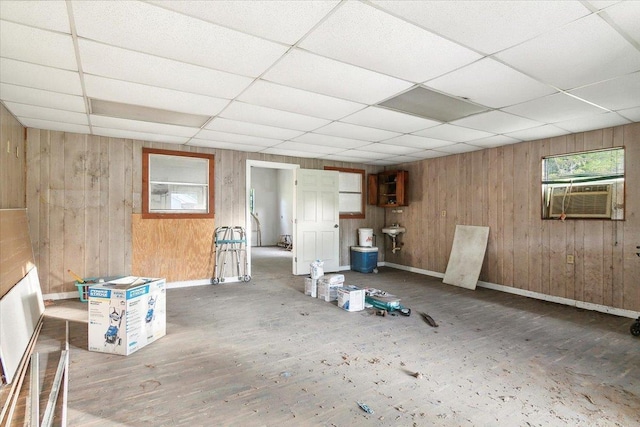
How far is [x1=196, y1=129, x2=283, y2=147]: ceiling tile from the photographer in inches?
180

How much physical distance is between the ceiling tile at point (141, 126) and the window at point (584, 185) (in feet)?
17.3

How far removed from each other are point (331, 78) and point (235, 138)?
2.61 m

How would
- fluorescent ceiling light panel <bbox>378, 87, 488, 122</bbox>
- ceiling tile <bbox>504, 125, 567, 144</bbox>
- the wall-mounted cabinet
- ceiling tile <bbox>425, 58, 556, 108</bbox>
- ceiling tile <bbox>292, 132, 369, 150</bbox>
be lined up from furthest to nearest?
the wall-mounted cabinet → ceiling tile <bbox>292, 132, 369, 150</bbox> → ceiling tile <bbox>504, 125, 567, 144</bbox> → fluorescent ceiling light panel <bbox>378, 87, 488, 122</bbox> → ceiling tile <bbox>425, 58, 556, 108</bbox>

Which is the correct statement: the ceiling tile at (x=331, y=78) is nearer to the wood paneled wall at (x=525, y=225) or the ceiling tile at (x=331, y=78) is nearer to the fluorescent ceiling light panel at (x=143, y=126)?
the fluorescent ceiling light panel at (x=143, y=126)

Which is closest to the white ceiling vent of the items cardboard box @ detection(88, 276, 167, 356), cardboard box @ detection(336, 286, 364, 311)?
cardboard box @ detection(88, 276, 167, 356)

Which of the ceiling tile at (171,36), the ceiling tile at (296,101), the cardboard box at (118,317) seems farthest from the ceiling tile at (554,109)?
the cardboard box at (118,317)

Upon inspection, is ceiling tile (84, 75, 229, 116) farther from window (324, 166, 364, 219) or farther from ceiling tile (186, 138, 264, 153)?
window (324, 166, 364, 219)

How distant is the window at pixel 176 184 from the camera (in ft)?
16.9

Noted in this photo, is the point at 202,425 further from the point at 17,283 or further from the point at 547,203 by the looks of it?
the point at 547,203

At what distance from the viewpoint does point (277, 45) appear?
2162 millimetres

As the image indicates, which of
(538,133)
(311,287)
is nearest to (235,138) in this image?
(311,287)

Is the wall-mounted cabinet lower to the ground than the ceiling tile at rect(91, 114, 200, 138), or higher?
lower

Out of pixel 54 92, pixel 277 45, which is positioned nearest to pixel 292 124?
pixel 277 45

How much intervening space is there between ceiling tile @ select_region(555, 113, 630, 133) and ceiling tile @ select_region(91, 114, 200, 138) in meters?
4.91
